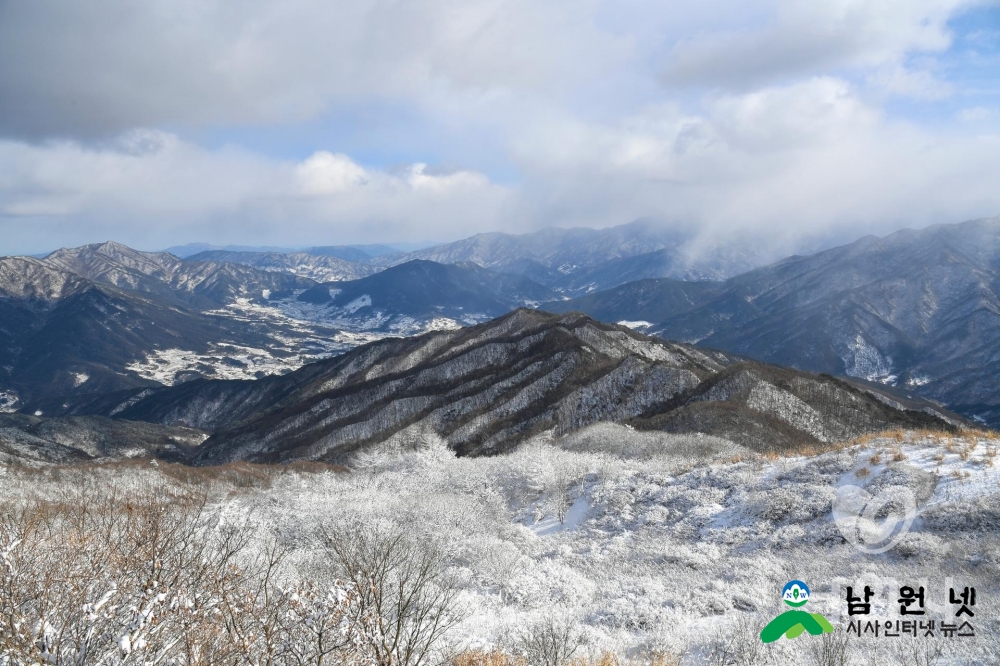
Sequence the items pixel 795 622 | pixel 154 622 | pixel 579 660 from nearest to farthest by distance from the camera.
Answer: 1. pixel 154 622
2. pixel 579 660
3. pixel 795 622

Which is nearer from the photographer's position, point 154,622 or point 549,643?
point 154,622

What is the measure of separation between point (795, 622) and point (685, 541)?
10709 mm

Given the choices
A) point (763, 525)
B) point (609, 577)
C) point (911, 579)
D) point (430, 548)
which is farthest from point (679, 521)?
point (430, 548)

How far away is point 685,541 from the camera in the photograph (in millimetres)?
30234

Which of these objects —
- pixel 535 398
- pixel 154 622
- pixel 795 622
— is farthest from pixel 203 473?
pixel 795 622

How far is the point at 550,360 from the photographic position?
3824 inches

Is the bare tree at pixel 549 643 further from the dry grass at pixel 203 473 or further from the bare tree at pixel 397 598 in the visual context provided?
the dry grass at pixel 203 473

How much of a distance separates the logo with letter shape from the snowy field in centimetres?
44

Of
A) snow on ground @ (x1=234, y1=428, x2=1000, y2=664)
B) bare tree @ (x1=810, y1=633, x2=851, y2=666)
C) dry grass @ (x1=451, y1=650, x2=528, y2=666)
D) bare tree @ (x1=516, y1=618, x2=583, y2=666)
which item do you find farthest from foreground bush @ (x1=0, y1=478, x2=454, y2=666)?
bare tree @ (x1=810, y1=633, x2=851, y2=666)

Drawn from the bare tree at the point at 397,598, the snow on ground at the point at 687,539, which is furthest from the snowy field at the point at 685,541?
the bare tree at the point at 397,598

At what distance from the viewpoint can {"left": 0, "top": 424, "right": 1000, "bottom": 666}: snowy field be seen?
1947 cm

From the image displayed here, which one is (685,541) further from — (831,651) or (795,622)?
(831,651)

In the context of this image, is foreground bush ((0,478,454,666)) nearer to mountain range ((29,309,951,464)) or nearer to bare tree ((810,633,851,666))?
bare tree ((810,633,851,666))

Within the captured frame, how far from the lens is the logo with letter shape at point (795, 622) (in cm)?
1802
